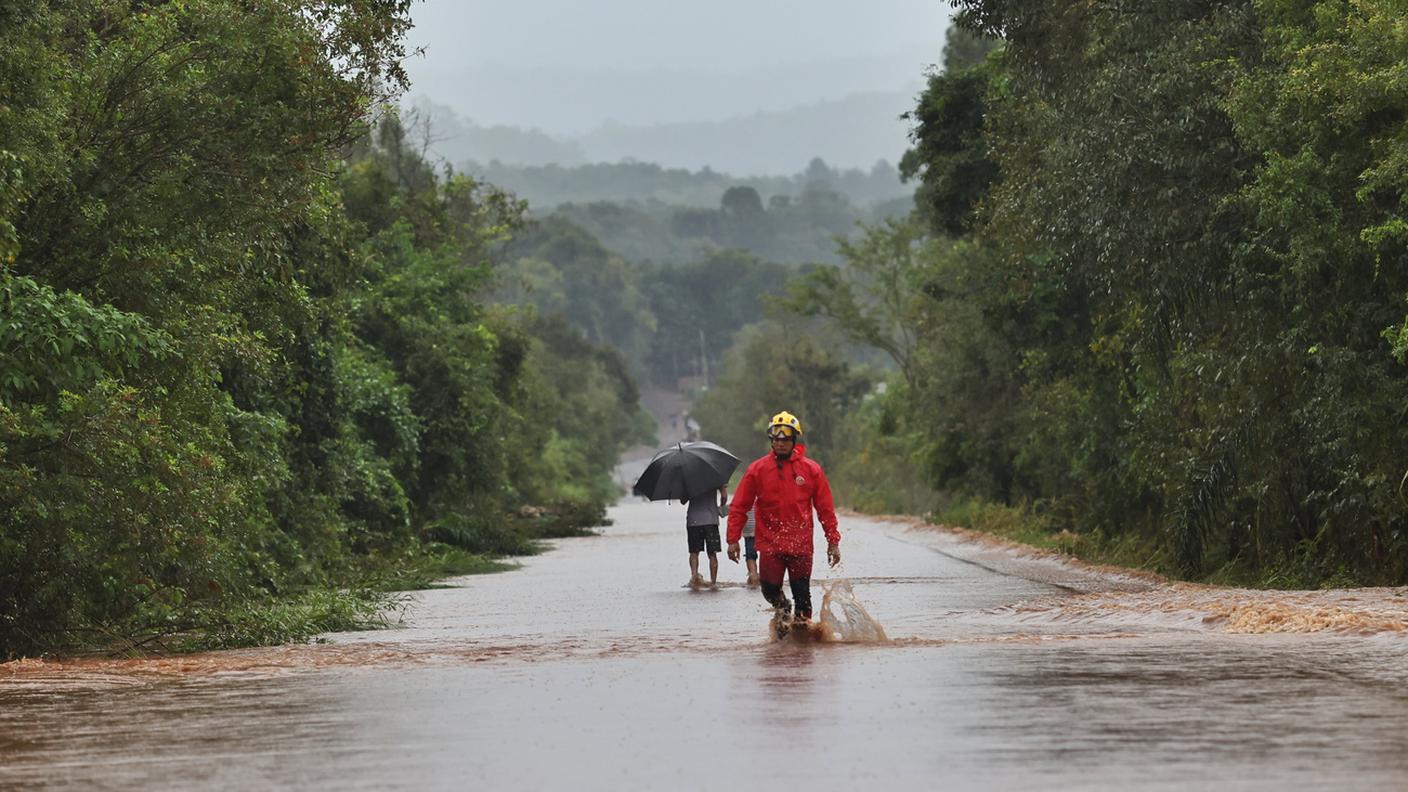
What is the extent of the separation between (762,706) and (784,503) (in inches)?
200

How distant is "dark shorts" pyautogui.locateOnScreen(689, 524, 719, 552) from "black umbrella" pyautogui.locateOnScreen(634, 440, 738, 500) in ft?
1.66

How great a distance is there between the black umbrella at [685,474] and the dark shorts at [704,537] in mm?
506

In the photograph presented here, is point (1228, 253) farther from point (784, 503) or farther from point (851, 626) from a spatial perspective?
point (851, 626)

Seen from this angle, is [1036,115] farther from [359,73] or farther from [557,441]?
[557,441]

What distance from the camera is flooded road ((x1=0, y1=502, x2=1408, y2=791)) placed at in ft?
28.8

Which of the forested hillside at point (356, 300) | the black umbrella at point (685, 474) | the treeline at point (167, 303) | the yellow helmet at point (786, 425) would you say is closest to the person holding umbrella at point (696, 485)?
the black umbrella at point (685, 474)

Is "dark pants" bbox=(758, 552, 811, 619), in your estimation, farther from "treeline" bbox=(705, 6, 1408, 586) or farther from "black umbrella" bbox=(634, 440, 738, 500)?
"black umbrella" bbox=(634, 440, 738, 500)

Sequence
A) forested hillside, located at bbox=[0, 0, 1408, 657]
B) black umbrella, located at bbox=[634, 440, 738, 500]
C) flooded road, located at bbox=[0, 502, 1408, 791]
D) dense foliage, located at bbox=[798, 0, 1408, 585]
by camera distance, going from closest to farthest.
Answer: flooded road, located at bbox=[0, 502, 1408, 791] < forested hillside, located at bbox=[0, 0, 1408, 657] < dense foliage, located at bbox=[798, 0, 1408, 585] < black umbrella, located at bbox=[634, 440, 738, 500]

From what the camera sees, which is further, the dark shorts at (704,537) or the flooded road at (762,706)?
the dark shorts at (704,537)

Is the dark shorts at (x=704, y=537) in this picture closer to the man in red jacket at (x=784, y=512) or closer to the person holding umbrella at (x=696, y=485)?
the person holding umbrella at (x=696, y=485)

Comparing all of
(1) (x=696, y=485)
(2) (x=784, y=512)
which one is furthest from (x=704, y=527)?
(2) (x=784, y=512)

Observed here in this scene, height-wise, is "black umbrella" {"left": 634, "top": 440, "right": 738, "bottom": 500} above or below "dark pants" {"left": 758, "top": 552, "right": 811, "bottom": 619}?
above

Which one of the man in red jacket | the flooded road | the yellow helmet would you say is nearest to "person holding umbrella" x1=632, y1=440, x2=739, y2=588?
the flooded road

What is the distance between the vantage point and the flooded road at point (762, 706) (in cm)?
878
